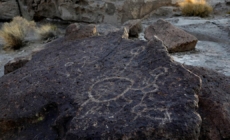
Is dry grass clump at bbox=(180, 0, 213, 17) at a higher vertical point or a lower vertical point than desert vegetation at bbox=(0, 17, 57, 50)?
higher

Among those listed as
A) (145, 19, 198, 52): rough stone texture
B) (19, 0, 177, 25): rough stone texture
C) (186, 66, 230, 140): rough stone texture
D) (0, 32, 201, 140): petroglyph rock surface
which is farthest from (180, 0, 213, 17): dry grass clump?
(186, 66, 230, 140): rough stone texture

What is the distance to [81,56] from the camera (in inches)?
113

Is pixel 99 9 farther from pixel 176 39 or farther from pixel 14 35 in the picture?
pixel 176 39

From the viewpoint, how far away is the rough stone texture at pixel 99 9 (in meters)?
7.60

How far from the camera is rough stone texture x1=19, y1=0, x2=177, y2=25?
7.60 metres

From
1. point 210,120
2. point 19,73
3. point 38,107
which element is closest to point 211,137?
point 210,120

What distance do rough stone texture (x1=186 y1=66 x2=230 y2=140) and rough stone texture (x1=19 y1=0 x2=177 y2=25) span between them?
17.7 ft

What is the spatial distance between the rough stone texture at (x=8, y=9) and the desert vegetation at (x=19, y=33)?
1507 mm

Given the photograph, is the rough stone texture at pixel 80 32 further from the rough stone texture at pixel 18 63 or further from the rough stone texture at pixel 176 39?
the rough stone texture at pixel 176 39

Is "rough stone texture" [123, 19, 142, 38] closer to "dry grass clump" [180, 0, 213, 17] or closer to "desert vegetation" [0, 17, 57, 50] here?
"desert vegetation" [0, 17, 57, 50]

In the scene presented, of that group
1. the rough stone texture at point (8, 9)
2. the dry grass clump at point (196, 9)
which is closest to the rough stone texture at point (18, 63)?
the dry grass clump at point (196, 9)

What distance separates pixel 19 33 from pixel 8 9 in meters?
2.48

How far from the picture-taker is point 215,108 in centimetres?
221

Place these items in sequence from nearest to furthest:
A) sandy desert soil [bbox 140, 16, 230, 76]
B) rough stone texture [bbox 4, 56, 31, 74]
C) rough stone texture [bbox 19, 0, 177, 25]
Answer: rough stone texture [bbox 4, 56, 31, 74] < sandy desert soil [bbox 140, 16, 230, 76] < rough stone texture [bbox 19, 0, 177, 25]
